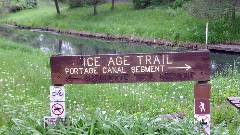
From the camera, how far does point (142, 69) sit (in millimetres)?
5312

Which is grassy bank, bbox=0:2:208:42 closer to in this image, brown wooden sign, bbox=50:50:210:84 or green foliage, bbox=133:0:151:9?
green foliage, bbox=133:0:151:9

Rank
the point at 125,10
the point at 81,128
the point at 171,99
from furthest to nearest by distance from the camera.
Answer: the point at 125,10, the point at 171,99, the point at 81,128

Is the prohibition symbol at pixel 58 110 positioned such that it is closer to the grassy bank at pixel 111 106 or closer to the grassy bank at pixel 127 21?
the grassy bank at pixel 111 106

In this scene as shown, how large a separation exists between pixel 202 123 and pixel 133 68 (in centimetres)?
129

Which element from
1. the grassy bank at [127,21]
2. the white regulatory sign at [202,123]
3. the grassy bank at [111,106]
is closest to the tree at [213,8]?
the grassy bank at [127,21]

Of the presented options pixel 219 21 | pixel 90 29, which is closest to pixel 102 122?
pixel 219 21

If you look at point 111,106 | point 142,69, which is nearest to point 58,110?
point 142,69

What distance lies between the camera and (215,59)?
65.8 ft

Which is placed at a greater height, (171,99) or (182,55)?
(182,55)

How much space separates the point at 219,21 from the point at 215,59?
6674 mm

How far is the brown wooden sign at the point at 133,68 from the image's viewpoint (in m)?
5.23

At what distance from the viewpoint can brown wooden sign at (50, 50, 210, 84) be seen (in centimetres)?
523

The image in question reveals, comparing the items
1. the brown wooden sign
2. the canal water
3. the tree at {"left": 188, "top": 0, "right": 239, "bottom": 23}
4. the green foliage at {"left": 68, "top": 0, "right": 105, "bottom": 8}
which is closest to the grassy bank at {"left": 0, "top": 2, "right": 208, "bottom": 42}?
the green foliage at {"left": 68, "top": 0, "right": 105, "bottom": 8}

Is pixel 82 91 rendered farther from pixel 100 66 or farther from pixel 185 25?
pixel 185 25
